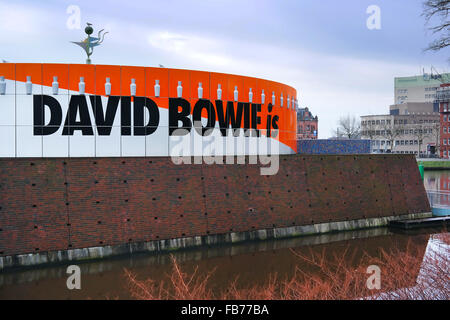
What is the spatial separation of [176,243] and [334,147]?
802 inches

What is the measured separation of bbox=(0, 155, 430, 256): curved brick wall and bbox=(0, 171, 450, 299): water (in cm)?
115

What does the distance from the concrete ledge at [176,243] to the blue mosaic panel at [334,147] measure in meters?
9.10

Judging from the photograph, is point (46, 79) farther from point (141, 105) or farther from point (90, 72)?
point (141, 105)

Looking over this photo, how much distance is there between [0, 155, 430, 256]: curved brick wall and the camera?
19.9m

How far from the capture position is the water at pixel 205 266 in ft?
55.3

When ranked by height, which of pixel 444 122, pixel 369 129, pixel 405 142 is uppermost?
pixel 444 122

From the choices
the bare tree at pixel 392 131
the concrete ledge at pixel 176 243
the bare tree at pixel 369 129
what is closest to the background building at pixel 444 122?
the bare tree at pixel 392 131

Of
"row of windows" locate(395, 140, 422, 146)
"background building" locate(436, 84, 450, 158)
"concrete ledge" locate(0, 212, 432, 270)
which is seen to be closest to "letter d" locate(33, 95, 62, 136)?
"concrete ledge" locate(0, 212, 432, 270)

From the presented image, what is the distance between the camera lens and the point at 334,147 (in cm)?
3894

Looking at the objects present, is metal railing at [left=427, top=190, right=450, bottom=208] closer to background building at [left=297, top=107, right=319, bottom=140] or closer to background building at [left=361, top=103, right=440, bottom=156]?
background building at [left=361, top=103, right=440, bottom=156]

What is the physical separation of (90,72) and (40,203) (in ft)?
22.5

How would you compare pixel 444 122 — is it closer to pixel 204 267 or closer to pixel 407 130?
pixel 407 130

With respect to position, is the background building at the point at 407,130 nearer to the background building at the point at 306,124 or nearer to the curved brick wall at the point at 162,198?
the background building at the point at 306,124

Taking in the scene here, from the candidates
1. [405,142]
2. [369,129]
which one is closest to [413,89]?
[405,142]
